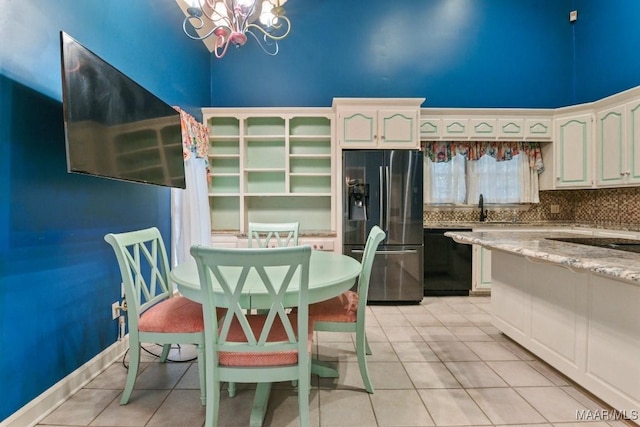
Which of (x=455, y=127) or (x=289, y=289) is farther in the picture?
A: (x=455, y=127)

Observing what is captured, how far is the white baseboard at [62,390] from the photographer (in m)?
1.39

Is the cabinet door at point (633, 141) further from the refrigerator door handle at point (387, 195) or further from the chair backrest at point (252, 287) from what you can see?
the chair backrest at point (252, 287)

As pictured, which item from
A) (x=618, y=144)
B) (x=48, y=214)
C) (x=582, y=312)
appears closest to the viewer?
(x=48, y=214)

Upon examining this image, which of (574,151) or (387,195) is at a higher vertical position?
(574,151)

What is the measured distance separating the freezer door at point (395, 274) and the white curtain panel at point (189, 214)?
153 cm

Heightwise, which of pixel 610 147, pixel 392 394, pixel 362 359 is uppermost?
pixel 610 147

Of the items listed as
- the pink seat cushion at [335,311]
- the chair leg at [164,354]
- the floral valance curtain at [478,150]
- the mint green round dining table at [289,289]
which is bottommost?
the chair leg at [164,354]

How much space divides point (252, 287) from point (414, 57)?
3.88 m

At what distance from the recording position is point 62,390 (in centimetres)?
161

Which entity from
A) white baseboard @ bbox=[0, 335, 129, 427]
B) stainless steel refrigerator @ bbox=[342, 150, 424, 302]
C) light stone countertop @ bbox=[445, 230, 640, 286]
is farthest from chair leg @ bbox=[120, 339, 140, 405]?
stainless steel refrigerator @ bbox=[342, 150, 424, 302]

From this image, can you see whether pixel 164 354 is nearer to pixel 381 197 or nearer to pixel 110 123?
pixel 110 123

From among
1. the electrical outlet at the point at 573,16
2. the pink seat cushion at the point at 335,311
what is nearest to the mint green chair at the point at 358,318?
the pink seat cushion at the point at 335,311

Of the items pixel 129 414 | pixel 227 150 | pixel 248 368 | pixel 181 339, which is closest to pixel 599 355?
pixel 248 368

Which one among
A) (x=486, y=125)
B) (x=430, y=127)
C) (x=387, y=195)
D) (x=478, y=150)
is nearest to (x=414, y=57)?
(x=430, y=127)
